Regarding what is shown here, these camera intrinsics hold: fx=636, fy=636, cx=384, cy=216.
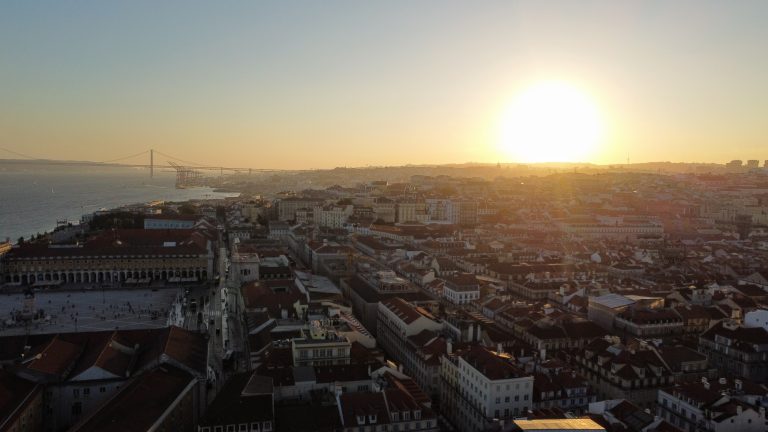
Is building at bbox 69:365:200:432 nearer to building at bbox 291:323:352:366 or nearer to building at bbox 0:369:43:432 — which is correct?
building at bbox 0:369:43:432

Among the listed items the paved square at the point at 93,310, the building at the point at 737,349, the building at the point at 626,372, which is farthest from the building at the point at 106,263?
the building at the point at 737,349

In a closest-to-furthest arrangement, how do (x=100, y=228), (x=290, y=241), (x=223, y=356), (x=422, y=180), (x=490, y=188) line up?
(x=223, y=356)
(x=290, y=241)
(x=100, y=228)
(x=490, y=188)
(x=422, y=180)

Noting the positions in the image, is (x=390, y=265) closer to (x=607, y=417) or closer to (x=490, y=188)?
(x=607, y=417)

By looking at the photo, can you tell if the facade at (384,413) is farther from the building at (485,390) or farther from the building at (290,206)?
the building at (290,206)

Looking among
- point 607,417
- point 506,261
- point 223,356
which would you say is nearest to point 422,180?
point 506,261

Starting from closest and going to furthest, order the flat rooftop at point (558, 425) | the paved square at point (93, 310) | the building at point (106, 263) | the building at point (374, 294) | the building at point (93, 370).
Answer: the flat rooftop at point (558, 425) < the building at point (93, 370) < the building at point (374, 294) < the paved square at point (93, 310) < the building at point (106, 263)

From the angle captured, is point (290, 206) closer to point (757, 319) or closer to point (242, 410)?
point (757, 319)

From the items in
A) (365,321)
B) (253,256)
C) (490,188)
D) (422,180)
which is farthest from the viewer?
(422,180)
